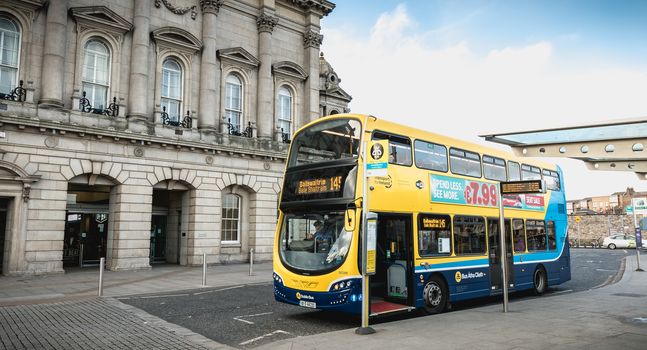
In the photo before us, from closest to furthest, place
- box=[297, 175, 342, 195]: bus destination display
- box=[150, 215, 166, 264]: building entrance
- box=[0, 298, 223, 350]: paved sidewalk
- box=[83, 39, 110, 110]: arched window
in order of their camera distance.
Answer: box=[0, 298, 223, 350]: paved sidewalk, box=[297, 175, 342, 195]: bus destination display, box=[83, 39, 110, 110]: arched window, box=[150, 215, 166, 264]: building entrance

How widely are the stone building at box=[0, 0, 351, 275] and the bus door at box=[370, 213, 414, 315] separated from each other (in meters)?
13.9

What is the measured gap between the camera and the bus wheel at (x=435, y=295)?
1112cm

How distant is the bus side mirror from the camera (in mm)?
9422

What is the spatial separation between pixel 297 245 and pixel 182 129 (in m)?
15.1

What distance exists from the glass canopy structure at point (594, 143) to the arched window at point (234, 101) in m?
17.3

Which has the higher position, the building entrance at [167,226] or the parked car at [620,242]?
the building entrance at [167,226]

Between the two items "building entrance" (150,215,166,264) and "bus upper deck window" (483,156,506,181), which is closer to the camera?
"bus upper deck window" (483,156,506,181)

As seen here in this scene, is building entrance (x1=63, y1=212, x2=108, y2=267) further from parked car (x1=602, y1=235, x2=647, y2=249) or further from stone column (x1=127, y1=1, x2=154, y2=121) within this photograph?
parked car (x1=602, y1=235, x2=647, y2=249)

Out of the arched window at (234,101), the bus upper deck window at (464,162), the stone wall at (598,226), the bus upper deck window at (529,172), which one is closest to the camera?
the bus upper deck window at (464,162)

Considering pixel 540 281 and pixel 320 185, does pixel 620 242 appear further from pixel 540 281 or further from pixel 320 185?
pixel 320 185

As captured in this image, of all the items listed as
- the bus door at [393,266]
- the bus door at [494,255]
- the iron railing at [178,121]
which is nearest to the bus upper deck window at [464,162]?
the bus door at [494,255]

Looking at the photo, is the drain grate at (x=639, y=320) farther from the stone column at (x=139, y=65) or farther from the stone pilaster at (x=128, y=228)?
the stone column at (x=139, y=65)

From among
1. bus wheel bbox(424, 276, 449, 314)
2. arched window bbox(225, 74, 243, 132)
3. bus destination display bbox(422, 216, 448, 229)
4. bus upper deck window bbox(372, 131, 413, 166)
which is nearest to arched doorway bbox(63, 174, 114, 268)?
arched window bbox(225, 74, 243, 132)

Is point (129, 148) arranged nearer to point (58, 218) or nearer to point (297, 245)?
point (58, 218)
